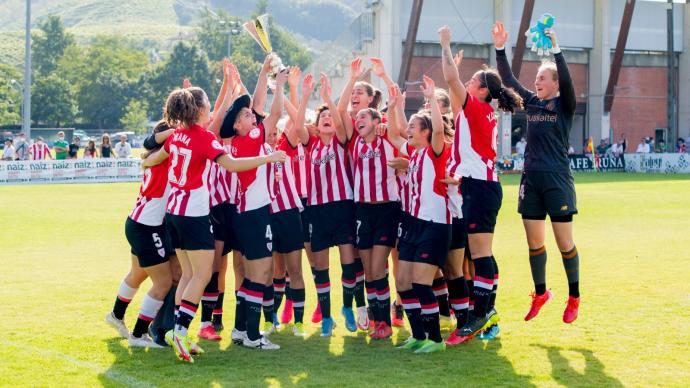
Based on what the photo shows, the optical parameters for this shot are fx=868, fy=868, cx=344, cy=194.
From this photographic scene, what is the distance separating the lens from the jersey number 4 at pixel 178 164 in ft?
22.6

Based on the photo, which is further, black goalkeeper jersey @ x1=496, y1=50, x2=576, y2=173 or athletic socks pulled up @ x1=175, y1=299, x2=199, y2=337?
black goalkeeper jersey @ x1=496, y1=50, x2=576, y2=173

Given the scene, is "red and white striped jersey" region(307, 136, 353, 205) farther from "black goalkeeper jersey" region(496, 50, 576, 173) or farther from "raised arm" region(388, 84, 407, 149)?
"black goalkeeper jersey" region(496, 50, 576, 173)

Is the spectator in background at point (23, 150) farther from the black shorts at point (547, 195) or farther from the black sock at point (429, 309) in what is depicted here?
the black sock at point (429, 309)

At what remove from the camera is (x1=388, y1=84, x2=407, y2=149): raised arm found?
25.7 ft

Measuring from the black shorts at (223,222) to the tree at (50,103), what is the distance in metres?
102

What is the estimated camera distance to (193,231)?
6.91 metres

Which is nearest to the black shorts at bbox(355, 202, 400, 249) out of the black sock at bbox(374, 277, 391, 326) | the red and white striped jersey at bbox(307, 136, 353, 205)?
the red and white striped jersey at bbox(307, 136, 353, 205)

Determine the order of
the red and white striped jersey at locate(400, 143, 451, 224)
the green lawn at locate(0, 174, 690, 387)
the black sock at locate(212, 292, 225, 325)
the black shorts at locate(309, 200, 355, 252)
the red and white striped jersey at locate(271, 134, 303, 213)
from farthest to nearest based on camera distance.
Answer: the black sock at locate(212, 292, 225, 325) < the black shorts at locate(309, 200, 355, 252) < the red and white striped jersey at locate(271, 134, 303, 213) < the red and white striped jersey at locate(400, 143, 451, 224) < the green lawn at locate(0, 174, 690, 387)

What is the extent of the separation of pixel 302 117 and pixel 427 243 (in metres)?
1.71

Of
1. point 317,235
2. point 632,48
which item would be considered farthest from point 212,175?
point 632,48

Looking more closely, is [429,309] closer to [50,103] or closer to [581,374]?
[581,374]

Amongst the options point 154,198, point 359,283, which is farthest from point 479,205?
point 154,198

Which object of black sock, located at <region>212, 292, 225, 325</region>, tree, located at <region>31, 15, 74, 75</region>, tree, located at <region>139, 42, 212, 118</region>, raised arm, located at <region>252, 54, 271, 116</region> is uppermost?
Result: tree, located at <region>31, 15, 74, 75</region>

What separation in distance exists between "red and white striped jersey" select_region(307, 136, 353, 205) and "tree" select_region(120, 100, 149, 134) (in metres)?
100
